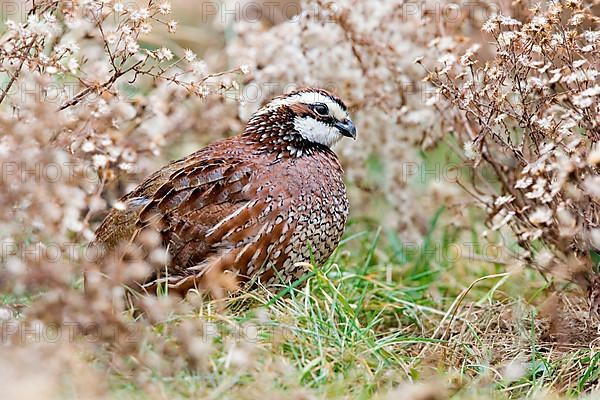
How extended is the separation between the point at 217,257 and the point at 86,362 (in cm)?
102

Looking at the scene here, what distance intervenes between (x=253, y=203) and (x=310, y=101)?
74 cm

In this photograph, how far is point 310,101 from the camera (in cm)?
498

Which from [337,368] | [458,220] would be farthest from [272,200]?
[458,220]

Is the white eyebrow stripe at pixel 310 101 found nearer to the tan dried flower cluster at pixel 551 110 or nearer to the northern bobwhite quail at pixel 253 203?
the northern bobwhite quail at pixel 253 203

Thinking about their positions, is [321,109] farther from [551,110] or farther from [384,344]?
[384,344]

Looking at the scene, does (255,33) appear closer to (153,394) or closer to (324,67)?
(324,67)

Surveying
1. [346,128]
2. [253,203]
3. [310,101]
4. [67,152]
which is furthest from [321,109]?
[67,152]

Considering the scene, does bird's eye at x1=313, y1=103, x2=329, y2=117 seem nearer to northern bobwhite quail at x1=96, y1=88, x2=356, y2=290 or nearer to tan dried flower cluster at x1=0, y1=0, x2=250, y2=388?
northern bobwhite quail at x1=96, y1=88, x2=356, y2=290

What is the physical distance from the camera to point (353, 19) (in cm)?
600

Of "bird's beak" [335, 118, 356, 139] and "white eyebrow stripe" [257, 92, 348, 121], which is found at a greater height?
"white eyebrow stripe" [257, 92, 348, 121]

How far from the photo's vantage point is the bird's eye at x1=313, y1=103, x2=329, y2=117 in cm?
498

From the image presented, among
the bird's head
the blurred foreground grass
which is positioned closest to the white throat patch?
the bird's head

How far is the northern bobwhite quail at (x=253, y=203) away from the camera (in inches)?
179

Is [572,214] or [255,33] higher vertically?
[255,33]
